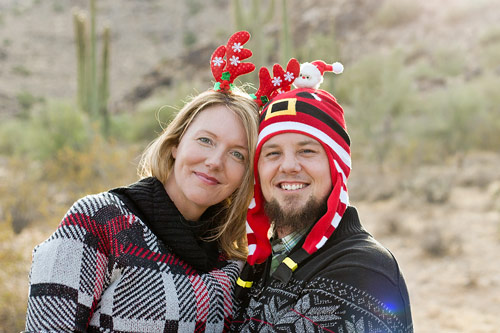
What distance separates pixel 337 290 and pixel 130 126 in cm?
2326

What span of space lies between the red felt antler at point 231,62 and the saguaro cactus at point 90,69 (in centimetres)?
1307

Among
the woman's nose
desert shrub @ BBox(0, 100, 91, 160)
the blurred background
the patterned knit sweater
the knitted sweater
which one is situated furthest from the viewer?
desert shrub @ BBox(0, 100, 91, 160)

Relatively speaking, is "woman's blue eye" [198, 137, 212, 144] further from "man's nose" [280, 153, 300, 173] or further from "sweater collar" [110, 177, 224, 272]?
"man's nose" [280, 153, 300, 173]

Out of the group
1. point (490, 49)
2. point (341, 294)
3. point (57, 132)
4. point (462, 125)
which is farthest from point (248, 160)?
point (490, 49)

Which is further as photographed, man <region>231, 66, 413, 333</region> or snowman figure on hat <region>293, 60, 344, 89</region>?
snowman figure on hat <region>293, 60, 344, 89</region>

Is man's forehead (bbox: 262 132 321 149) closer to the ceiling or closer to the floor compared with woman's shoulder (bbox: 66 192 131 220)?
closer to the ceiling

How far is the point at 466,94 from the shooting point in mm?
19156

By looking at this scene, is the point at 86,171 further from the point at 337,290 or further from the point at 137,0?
the point at 137,0

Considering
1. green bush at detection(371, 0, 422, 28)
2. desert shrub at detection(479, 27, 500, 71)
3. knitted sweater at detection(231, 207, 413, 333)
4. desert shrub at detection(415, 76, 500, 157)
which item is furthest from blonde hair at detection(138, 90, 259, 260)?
green bush at detection(371, 0, 422, 28)

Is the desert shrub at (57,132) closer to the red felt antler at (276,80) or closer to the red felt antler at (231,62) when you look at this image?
the red felt antler at (231,62)

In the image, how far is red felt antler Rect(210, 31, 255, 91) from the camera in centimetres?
340

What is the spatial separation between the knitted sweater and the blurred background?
1752mm

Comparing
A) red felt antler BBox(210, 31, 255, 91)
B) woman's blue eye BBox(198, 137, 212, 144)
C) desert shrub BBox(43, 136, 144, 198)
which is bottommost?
woman's blue eye BBox(198, 137, 212, 144)

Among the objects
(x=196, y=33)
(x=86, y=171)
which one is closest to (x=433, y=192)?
(x=86, y=171)
